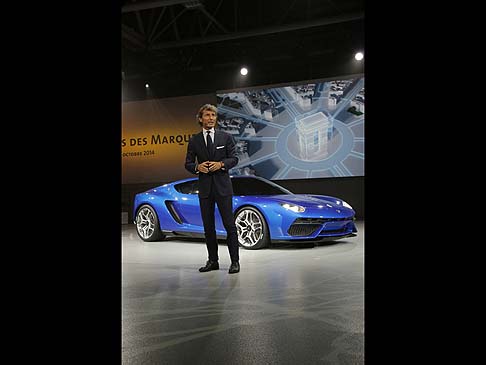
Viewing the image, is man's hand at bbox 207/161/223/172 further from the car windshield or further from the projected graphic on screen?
the projected graphic on screen

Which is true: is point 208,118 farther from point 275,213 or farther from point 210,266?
point 275,213

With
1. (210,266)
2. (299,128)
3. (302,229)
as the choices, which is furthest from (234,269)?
(299,128)

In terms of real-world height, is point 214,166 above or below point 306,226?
above

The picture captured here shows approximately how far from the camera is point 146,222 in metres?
6.45

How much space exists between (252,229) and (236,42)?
19.0ft

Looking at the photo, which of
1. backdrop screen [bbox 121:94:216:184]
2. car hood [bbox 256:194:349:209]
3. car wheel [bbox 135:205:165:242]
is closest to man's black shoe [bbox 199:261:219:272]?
car hood [bbox 256:194:349:209]

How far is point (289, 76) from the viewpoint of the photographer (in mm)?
10242

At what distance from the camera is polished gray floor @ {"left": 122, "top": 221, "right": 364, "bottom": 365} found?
1.71 metres

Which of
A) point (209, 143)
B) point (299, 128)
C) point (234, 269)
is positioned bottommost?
point (234, 269)

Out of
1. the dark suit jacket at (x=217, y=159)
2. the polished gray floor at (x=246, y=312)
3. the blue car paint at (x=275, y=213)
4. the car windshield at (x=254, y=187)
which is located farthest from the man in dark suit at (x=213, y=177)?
the car windshield at (x=254, y=187)

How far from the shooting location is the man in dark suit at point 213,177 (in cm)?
362

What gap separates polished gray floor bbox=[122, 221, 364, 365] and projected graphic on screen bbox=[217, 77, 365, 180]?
5.10 metres

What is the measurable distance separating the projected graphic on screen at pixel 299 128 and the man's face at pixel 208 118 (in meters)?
5.95
